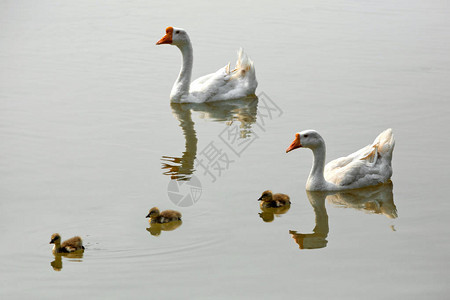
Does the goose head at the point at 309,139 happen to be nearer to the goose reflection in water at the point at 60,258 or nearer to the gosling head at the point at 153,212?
the gosling head at the point at 153,212

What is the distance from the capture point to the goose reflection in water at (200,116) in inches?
508

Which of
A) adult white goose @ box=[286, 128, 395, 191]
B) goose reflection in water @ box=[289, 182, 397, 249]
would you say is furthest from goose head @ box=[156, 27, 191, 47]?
goose reflection in water @ box=[289, 182, 397, 249]

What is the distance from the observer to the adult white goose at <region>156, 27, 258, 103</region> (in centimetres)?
1639

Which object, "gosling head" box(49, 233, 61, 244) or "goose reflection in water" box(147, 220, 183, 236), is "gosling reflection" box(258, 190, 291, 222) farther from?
"gosling head" box(49, 233, 61, 244)

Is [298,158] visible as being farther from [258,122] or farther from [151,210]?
[151,210]

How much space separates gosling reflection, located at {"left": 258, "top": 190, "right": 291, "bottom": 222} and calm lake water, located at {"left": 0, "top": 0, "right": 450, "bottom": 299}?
54 mm

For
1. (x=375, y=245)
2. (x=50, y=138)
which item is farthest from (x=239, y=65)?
(x=375, y=245)

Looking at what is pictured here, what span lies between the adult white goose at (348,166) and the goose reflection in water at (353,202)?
10cm

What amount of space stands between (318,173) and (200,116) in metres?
4.43

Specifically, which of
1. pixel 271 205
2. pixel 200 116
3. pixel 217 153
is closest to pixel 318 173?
pixel 271 205

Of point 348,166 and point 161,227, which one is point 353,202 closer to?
point 348,166

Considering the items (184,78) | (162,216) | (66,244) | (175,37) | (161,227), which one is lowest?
(66,244)

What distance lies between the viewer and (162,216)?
10609 millimetres

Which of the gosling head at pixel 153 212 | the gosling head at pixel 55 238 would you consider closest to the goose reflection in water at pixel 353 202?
the gosling head at pixel 153 212
